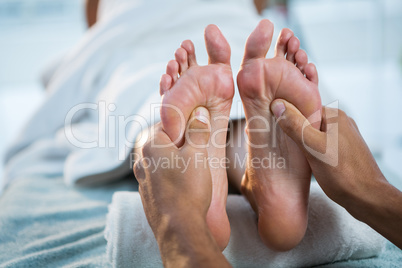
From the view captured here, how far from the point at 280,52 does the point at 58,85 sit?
0.88 meters

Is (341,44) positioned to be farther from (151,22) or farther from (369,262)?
(369,262)

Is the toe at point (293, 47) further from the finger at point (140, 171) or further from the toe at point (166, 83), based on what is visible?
the finger at point (140, 171)

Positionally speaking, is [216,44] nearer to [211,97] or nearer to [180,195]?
[211,97]

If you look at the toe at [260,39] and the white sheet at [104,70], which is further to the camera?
the white sheet at [104,70]

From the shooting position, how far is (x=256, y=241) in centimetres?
70

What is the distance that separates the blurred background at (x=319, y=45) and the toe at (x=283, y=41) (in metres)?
1.99

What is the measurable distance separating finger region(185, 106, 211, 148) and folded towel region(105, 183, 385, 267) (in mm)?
154

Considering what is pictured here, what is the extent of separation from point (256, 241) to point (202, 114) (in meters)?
0.23

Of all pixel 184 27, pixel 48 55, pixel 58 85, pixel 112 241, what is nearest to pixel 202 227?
pixel 112 241

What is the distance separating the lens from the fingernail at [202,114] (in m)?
0.69

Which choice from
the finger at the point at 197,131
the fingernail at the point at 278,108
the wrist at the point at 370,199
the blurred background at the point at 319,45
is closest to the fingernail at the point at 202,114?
the finger at the point at 197,131

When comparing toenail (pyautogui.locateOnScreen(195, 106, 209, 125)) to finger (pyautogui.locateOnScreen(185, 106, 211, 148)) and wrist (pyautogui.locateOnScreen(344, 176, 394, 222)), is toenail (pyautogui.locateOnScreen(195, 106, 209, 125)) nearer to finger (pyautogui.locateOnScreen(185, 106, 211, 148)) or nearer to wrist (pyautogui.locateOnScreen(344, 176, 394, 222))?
finger (pyautogui.locateOnScreen(185, 106, 211, 148))

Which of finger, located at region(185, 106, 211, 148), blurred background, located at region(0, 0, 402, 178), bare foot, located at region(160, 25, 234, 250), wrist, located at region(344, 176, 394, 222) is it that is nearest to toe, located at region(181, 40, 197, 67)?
bare foot, located at region(160, 25, 234, 250)

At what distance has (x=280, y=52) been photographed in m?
0.73
